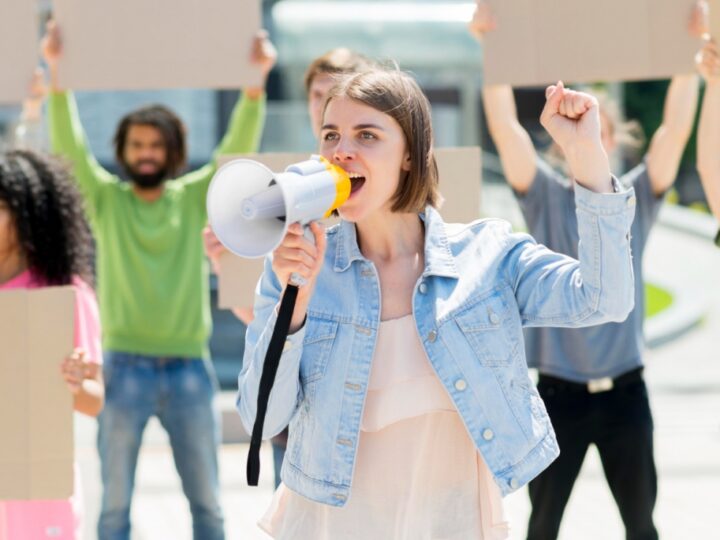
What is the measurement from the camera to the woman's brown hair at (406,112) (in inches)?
102

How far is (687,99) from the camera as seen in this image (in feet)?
13.7

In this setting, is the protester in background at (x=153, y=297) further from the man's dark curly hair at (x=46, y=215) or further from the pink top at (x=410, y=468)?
the pink top at (x=410, y=468)

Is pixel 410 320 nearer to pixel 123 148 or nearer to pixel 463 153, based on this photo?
pixel 463 153

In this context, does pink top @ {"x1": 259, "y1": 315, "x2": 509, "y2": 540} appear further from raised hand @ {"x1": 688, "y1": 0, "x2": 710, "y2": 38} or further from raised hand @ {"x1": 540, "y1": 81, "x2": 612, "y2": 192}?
raised hand @ {"x1": 688, "y1": 0, "x2": 710, "y2": 38}

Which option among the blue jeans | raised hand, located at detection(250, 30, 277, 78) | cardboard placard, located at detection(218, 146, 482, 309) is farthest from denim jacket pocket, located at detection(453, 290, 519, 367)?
the blue jeans

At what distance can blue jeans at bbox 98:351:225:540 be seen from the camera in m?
4.55

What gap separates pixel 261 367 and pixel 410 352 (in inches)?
12.6

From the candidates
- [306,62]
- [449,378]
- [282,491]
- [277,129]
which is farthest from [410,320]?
[306,62]

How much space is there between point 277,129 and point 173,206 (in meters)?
10.9

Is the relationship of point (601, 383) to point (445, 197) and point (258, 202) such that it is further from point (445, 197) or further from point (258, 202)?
point (258, 202)

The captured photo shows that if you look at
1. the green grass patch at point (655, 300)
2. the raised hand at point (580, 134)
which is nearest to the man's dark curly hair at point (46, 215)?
the raised hand at point (580, 134)

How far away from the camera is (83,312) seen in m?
3.67

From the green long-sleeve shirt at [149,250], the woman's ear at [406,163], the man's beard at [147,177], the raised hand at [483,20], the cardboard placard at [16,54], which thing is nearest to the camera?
the woman's ear at [406,163]

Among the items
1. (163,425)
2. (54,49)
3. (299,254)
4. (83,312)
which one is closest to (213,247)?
(83,312)
